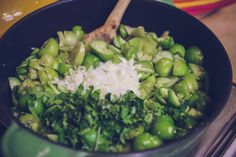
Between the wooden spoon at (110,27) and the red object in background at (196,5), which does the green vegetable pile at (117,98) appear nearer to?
the wooden spoon at (110,27)

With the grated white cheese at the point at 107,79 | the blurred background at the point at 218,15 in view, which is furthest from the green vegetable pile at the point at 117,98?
the blurred background at the point at 218,15

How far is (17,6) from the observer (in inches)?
43.6

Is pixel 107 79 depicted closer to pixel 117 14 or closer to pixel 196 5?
pixel 117 14

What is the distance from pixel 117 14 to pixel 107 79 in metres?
0.22

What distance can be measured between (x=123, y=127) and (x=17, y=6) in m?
0.55

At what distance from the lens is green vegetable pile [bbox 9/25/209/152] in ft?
2.56

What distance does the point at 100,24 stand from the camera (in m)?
1.12

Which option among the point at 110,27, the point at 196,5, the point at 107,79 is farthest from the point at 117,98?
the point at 196,5

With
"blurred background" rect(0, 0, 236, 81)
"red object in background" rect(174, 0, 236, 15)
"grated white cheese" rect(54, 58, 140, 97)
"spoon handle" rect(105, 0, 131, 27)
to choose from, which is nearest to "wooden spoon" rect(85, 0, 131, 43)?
"spoon handle" rect(105, 0, 131, 27)

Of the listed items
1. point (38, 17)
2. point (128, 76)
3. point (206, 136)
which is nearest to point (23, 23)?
point (38, 17)

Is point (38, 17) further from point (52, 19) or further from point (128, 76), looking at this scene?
point (128, 76)

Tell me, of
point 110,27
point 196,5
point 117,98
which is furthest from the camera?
point 196,5

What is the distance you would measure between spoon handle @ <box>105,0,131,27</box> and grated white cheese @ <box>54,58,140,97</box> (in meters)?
0.14

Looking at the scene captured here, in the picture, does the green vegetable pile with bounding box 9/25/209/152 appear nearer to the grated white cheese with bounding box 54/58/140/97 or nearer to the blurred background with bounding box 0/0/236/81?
the grated white cheese with bounding box 54/58/140/97
